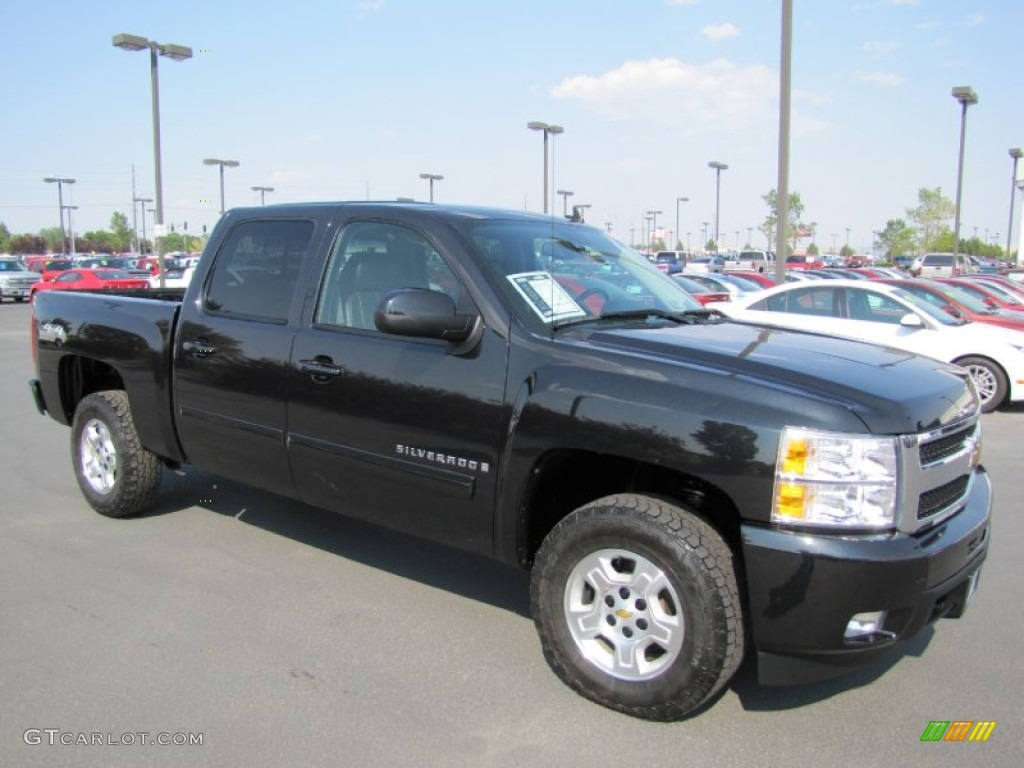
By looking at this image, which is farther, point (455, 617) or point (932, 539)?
point (455, 617)

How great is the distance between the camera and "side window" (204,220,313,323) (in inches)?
174

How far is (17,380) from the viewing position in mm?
12469

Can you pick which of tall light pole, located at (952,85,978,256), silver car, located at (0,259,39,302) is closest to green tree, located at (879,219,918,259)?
tall light pole, located at (952,85,978,256)

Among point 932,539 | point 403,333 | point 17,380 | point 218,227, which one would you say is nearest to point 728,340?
point 932,539

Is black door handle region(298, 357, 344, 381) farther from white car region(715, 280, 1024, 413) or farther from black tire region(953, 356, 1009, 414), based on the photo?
black tire region(953, 356, 1009, 414)

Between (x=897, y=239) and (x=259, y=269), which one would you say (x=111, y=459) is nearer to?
(x=259, y=269)

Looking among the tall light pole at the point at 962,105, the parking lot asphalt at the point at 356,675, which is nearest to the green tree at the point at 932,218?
the tall light pole at the point at 962,105

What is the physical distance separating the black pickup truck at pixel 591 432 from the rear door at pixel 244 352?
16mm

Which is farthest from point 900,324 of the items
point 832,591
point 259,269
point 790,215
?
point 790,215

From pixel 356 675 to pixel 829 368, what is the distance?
2.23 m

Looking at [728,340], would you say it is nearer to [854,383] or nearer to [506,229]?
[854,383]

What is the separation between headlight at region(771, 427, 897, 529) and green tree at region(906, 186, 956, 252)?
8098cm

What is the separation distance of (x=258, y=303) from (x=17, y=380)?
9820 millimetres
